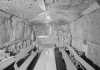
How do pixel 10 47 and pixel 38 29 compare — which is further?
pixel 38 29

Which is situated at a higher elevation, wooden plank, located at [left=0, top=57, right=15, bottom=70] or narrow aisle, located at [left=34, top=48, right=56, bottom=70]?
wooden plank, located at [left=0, top=57, right=15, bottom=70]

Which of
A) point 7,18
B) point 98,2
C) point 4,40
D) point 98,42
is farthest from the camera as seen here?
point 7,18

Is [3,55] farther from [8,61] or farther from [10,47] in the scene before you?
[10,47]

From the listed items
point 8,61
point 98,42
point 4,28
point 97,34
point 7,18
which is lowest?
point 8,61

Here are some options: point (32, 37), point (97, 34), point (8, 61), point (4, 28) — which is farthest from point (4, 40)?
point (32, 37)

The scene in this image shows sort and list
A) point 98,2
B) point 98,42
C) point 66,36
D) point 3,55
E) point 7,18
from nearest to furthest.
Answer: point 98,2, point 98,42, point 3,55, point 7,18, point 66,36

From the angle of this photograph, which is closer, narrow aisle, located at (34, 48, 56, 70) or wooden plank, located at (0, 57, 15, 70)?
wooden plank, located at (0, 57, 15, 70)

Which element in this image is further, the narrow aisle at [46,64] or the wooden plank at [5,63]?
the narrow aisle at [46,64]

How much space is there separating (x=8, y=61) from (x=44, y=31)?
14.8 feet

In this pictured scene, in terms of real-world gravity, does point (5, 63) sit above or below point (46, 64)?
above

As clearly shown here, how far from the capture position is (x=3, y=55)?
2588mm

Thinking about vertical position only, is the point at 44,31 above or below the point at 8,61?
above

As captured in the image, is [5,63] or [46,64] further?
[46,64]

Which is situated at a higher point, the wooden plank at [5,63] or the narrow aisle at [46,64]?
the wooden plank at [5,63]
